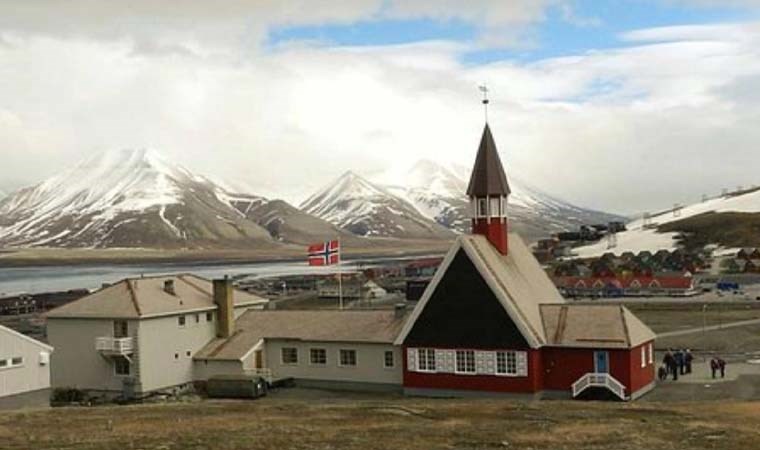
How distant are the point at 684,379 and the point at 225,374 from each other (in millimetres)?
21419

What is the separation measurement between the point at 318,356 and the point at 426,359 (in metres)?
6.18

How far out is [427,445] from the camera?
25875 mm

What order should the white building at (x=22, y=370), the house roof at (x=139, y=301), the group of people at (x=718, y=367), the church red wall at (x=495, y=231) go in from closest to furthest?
the white building at (x=22, y=370) < the group of people at (x=718, y=367) < the church red wall at (x=495, y=231) < the house roof at (x=139, y=301)

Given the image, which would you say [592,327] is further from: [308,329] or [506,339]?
[308,329]

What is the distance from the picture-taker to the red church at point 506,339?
143ft

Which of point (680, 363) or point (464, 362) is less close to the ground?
point (464, 362)

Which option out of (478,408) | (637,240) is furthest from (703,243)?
(478,408)

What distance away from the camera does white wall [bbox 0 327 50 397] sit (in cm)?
4069

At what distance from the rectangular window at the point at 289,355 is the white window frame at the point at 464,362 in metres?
8.83

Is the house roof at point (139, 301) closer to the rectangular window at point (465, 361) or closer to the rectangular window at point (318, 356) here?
the rectangular window at point (318, 356)

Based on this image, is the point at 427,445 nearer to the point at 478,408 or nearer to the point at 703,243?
the point at 478,408

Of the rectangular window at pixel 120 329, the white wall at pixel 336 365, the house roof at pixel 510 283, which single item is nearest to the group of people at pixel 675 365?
the house roof at pixel 510 283

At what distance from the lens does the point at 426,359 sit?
1818 inches

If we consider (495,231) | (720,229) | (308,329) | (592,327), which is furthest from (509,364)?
(720,229)
